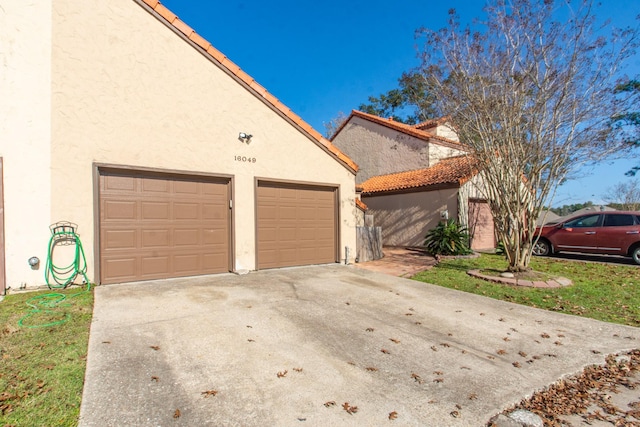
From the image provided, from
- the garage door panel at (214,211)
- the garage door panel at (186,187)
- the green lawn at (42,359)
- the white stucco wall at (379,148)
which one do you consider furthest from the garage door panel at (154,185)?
the white stucco wall at (379,148)

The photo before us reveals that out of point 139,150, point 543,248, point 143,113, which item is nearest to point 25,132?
point 139,150

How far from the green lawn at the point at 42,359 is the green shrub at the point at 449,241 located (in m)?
10.6

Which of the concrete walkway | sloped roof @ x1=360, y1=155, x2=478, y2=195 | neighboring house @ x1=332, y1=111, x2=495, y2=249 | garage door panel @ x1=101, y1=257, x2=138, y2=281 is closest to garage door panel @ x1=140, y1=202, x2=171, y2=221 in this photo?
garage door panel @ x1=101, y1=257, x2=138, y2=281

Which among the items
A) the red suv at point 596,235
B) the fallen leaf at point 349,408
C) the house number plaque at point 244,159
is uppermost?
the house number plaque at point 244,159

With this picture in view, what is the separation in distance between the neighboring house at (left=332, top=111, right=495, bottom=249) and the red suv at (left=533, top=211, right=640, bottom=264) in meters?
2.81

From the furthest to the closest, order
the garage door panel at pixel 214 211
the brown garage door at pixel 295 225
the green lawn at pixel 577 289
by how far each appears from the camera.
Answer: the brown garage door at pixel 295 225 → the garage door panel at pixel 214 211 → the green lawn at pixel 577 289

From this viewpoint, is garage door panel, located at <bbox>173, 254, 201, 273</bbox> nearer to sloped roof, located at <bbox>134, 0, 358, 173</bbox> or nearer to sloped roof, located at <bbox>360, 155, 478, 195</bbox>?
A: sloped roof, located at <bbox>134, 0, 358, 173</bbox>

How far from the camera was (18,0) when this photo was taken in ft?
20.3

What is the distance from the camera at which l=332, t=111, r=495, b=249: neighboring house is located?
1378 cm

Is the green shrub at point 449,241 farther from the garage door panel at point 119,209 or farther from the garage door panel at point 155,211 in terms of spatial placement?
the garage door panel at point 119,209

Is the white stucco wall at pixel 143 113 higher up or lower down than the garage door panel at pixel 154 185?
higher up

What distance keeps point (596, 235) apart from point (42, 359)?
1422 cm

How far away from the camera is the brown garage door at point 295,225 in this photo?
8711 mm

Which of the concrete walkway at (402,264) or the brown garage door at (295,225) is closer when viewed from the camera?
the brown garage door at (295,225)
